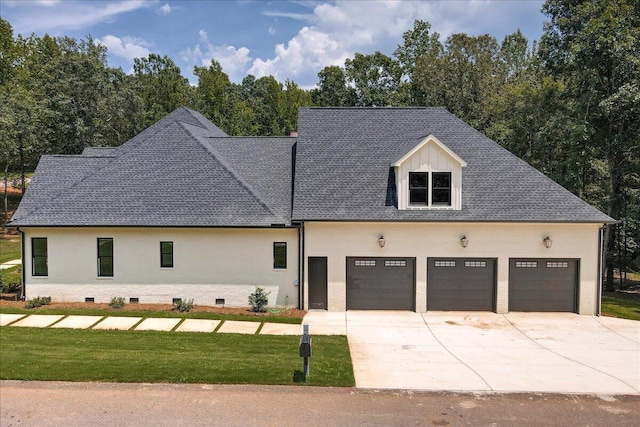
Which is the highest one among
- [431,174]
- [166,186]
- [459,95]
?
[459,95]

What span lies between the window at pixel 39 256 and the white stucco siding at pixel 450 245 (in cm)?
1088

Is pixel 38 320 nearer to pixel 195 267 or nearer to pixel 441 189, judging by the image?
pixel 195 267

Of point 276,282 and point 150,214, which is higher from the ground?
point 150,214

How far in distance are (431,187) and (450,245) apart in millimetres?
2492

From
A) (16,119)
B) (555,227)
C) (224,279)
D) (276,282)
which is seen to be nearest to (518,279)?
(555,227)

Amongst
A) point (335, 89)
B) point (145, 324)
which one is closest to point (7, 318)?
point (145, 324)

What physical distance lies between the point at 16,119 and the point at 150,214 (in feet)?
91.9

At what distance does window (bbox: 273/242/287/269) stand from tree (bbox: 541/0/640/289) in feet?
59.8

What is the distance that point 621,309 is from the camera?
20297 millimetres

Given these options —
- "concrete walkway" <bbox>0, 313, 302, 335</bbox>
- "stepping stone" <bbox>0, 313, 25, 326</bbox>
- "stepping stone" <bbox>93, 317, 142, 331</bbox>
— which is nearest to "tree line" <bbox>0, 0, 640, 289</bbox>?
"concrete walkway" <bbox>0, 313, 302, 335</bbox>

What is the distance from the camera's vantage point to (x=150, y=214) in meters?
19.3

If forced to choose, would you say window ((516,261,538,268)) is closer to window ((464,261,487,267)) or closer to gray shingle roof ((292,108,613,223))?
window ((464,261,487,267))

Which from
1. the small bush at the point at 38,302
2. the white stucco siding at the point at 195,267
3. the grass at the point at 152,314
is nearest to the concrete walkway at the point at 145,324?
the grass at the point at 152,314

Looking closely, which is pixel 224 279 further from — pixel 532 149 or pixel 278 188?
pixel 532 149
